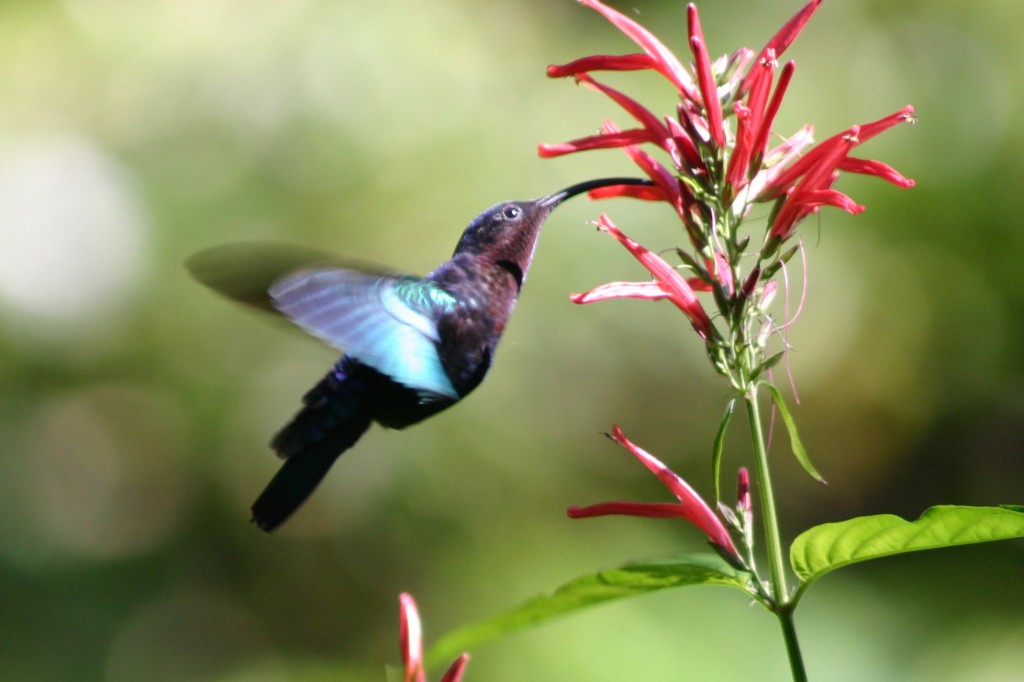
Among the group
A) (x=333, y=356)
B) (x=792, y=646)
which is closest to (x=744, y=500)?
(x=792, y=646)

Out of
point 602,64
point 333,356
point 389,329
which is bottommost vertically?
point 333,356

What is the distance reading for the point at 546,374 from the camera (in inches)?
117

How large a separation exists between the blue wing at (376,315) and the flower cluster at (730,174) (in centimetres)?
26

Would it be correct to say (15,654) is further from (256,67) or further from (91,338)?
(256,67)

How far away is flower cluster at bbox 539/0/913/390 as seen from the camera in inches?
29.8

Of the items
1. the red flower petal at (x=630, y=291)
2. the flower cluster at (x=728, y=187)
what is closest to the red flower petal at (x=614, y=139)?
the flower cluster at (x=728, y=187)

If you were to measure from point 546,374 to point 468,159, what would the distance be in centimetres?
81

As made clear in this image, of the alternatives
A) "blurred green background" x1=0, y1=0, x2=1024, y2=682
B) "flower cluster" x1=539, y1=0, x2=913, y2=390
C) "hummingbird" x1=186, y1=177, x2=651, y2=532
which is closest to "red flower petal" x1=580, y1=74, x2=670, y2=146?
"flower cluster" x1=539, y1=0, x2=913, y2=390

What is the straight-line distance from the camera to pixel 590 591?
0.65m

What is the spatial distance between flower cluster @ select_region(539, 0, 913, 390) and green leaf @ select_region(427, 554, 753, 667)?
15cm

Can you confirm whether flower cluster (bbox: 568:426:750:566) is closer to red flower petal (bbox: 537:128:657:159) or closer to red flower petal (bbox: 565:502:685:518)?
red flower petal (bbox: 565:502:685:518)

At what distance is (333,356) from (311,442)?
181 cm

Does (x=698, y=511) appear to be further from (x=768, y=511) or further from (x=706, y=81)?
(x=706, y=81)

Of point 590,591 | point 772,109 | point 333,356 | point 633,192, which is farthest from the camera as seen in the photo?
point 333,356
